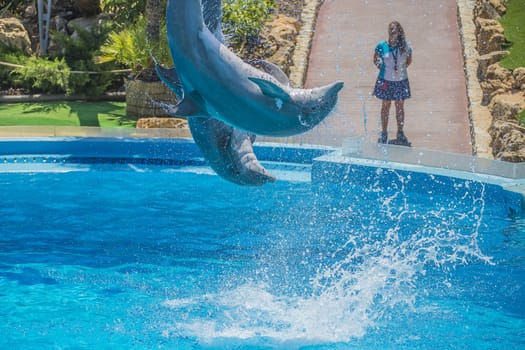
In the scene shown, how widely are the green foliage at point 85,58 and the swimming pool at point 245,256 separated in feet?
12.1

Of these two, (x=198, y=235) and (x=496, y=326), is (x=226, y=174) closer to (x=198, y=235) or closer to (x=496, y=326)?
(x=496, y=326)

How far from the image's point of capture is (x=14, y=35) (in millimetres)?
16484

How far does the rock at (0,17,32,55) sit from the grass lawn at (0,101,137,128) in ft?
6.02

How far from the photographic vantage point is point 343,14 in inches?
624

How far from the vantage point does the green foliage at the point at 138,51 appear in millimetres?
13336

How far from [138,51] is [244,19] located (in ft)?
6.07

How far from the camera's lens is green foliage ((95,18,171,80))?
13.3 m

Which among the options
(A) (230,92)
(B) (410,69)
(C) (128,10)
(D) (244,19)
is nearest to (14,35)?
(C) (128,10)

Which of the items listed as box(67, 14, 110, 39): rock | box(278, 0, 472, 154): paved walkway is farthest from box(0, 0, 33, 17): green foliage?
box(278, 0, 472, 154): paved walkway

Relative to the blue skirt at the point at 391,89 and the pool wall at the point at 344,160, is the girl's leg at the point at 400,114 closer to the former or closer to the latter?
the blue skirt at the point at 391,89

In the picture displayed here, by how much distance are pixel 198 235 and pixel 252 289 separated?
1.55m

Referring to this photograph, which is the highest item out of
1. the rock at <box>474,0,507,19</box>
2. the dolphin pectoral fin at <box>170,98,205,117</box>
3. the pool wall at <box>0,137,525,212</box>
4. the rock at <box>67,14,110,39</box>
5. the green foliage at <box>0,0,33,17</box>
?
the dolphin pectoral fin at <box>170,98,205,117</box>

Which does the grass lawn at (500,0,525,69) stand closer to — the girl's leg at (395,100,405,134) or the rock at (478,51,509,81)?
the rock at (478,51,509,81)

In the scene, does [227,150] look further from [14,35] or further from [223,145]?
[14,35]
